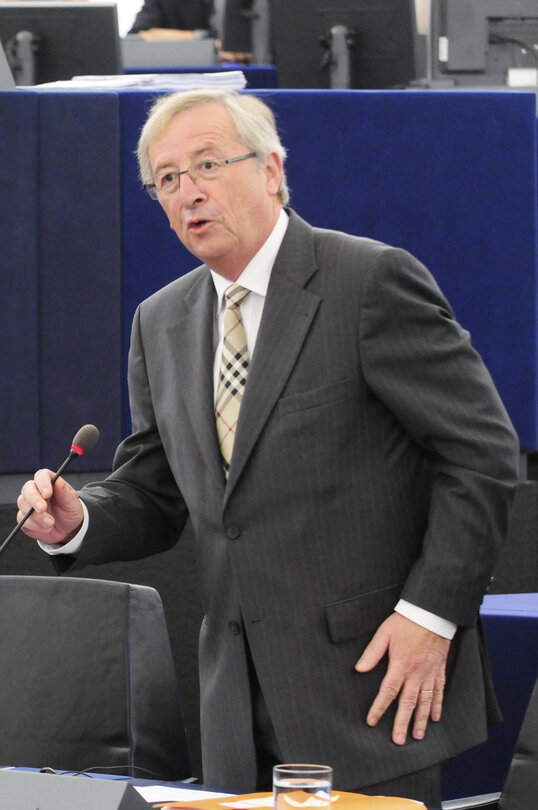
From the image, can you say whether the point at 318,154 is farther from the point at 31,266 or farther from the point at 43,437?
the point at 43,437

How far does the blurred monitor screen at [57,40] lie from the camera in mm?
3812

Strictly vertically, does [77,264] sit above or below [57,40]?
below

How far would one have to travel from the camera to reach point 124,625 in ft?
5.84

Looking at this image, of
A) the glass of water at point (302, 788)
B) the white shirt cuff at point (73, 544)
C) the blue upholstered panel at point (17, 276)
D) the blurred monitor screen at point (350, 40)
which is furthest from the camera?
the blurred monitor screen at point (350, 40)

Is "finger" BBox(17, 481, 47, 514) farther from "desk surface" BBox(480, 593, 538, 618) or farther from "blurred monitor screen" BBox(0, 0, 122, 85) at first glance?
"blurred monitor screen" BBox(0, 0, 122, 85)

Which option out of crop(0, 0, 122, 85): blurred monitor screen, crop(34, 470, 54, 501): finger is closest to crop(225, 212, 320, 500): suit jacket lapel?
crop(34, 470, 54, 501): finger

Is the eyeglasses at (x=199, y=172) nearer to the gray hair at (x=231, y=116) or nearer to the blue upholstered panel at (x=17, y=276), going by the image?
the gray hair at (x=231, y=116)

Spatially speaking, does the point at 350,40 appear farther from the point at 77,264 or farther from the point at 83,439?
the point at 83,439

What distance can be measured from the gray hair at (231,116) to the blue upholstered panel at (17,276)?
107cm

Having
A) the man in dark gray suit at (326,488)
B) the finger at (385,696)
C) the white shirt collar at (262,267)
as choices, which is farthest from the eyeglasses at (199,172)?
the finger at (385,696)

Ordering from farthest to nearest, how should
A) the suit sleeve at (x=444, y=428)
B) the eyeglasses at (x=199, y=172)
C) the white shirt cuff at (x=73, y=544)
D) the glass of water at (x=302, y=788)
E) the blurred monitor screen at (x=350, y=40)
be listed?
the blurred monitor screen at (x=350, y=40) → the white shirt cuff at (x=73, y=544) → the eyeglasses at (x=199, y=172) → the suit sleeve at (x=444, y=428) → the glass of water at (x=302, y=788)

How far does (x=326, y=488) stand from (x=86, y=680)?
48 cm

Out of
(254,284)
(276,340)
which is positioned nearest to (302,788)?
(276,340)

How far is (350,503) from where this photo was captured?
1564 mm
